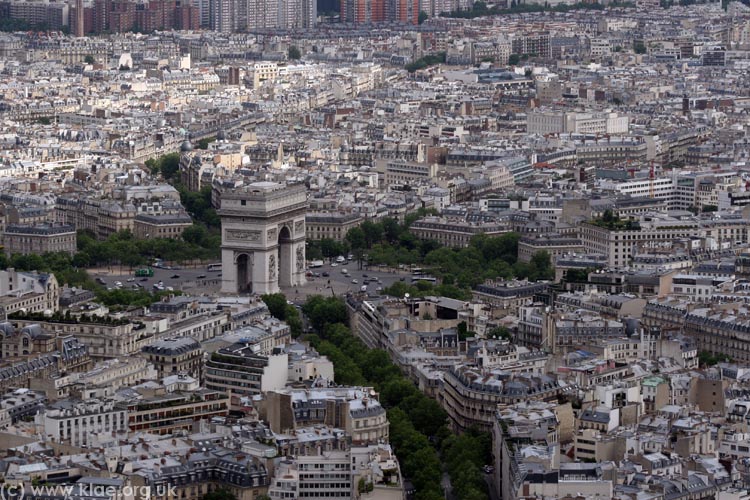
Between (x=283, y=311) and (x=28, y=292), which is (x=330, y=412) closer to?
(x=283, y=311)

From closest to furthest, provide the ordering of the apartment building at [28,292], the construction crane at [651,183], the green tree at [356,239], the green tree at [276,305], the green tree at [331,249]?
the apartment building at [28,292] → the green tree at [276,305] → the green tree at [331,249] → the green tree at [356,239] → the construction crane at [651,183]

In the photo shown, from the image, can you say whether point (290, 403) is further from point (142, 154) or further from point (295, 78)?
point (295, 78)

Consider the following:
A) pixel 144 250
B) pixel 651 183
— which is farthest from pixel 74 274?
pixel 651 183

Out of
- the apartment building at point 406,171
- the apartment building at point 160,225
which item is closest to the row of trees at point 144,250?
the apartment building at point 160,225

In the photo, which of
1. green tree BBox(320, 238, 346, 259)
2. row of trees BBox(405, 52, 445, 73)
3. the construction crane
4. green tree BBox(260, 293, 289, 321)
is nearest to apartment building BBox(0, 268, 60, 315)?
green tree BBox(260, 293, 289, 321)

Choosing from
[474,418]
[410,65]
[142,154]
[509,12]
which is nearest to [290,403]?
[474,418]

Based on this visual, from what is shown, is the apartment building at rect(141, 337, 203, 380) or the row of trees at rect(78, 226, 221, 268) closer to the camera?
the apartment building at rect(141, 337, 203, 380)

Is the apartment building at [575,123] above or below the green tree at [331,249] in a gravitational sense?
above

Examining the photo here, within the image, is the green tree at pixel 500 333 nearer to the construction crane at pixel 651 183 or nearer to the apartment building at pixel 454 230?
the apartment building at pixel 454 230

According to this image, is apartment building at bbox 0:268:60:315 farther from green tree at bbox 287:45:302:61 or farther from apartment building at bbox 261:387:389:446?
green tree at bbox 287:45:302:61
